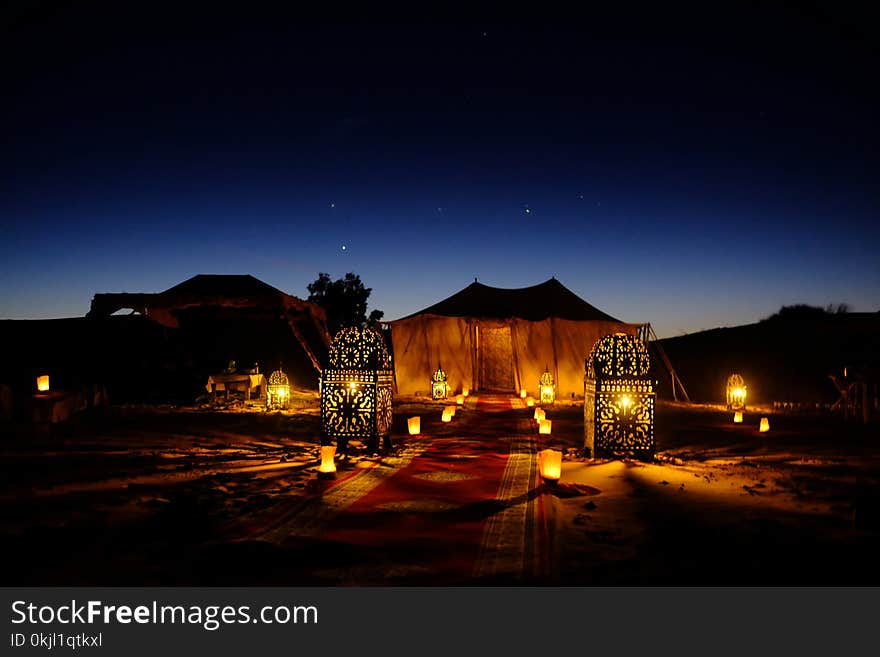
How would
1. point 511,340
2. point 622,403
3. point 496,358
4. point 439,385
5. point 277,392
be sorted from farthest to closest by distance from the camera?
point 496,358 < point 511,340 < point 439,385 < point 277,392 < point 622,403

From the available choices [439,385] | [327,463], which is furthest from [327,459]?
[439,385]

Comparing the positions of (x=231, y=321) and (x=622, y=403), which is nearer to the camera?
(x=622, y=403)

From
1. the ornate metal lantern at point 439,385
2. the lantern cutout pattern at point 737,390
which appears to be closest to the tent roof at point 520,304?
the ornate metal lantern at point 439,385

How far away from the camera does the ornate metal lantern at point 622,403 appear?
26.7ft

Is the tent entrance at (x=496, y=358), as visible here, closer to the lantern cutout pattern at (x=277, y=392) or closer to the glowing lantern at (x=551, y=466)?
the lantern cutout pattern at (x=277, y=392)

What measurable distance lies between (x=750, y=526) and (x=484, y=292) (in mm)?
18946

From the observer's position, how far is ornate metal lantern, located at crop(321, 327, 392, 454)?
8.72 metres

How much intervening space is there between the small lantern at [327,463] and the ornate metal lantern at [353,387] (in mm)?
2065

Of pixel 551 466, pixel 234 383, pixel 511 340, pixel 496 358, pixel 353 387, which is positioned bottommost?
pixel 551 466

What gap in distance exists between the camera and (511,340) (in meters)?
22.2

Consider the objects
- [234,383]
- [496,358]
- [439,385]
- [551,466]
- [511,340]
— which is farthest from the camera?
[496,358]

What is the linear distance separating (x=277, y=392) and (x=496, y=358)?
422 inches

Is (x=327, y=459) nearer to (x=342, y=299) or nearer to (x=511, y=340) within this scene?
(x=511, y=340)

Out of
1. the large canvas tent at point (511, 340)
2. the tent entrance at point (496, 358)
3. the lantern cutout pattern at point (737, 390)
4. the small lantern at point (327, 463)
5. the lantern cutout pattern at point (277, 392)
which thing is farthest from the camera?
the tent entrance at point (496, 358)
